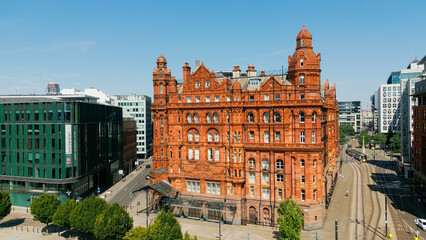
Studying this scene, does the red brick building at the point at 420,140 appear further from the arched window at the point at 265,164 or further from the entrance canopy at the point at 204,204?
the entrance canopy at the point at 204,204

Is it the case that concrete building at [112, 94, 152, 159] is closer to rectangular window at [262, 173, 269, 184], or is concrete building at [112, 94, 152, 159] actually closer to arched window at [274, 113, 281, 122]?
rectangular window at [262, 173, 269, 184]

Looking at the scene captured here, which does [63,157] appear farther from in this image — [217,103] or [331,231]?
[331,231]

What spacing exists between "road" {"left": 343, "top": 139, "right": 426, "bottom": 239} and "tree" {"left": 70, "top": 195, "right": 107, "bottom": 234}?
5007cm

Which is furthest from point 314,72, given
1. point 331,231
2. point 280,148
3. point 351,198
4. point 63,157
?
point 63,157

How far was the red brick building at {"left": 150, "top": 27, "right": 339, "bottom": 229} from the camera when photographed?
68.9 metres

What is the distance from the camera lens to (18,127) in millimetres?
86625

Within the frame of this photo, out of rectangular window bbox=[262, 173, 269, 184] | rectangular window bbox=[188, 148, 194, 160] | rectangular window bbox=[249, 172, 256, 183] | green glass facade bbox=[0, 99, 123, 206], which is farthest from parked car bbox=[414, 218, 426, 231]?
green glass facade bbox=[0, 99, 123, 206]

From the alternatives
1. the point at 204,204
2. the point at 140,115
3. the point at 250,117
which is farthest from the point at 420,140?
the point at 140,115

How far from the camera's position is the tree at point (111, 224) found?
55.5 metres

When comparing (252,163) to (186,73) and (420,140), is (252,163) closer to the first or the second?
(186,73)

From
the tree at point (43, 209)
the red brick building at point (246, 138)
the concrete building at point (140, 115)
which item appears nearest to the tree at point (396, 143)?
the red brick building at point (246, 138)

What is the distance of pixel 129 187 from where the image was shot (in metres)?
110

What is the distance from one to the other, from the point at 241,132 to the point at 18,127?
199 feet

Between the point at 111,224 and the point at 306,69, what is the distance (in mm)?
50025
